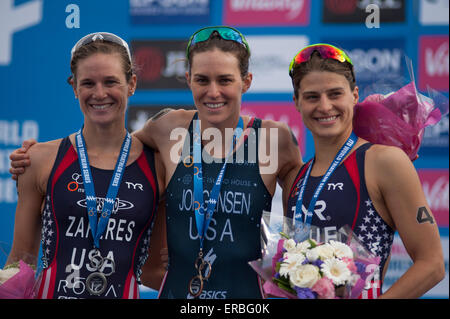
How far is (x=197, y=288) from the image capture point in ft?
7.98

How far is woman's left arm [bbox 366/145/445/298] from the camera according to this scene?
2.07 meters

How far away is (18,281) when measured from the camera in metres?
2.13

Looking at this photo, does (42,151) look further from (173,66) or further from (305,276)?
(173,66)

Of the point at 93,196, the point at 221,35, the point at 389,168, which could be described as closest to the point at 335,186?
the point at 389,168

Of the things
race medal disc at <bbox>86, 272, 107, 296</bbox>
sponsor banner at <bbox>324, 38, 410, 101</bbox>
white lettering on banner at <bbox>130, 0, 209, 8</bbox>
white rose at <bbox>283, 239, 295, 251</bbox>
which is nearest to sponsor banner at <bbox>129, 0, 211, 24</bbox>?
white lettering on banner at <bbox>130, 0, 209, 8</bbox>

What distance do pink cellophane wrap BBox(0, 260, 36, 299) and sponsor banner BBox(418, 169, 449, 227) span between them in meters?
3.84

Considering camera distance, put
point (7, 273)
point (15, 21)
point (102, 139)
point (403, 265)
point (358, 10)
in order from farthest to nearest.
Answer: point (15, 21), point (358, 10), point (403, 265), point (102, 139), point (7, 273)

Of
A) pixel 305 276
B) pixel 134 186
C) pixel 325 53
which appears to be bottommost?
pixel 305 276

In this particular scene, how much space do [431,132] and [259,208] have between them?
3.14 meters

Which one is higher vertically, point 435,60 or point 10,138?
point 435,60

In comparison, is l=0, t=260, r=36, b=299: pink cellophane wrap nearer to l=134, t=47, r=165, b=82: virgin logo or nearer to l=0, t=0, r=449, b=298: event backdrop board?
l=0, t=0, r=449, b=298: event backdrop board

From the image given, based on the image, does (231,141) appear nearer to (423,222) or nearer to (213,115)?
(213,115)

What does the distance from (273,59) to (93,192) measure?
2999 mm

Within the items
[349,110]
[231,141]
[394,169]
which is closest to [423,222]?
[394,169]
